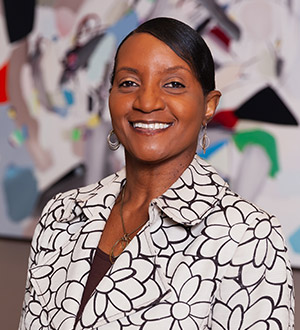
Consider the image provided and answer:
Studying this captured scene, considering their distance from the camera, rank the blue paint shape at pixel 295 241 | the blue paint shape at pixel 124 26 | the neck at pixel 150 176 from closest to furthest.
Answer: the neck at pixel 150 176 < the blue paint shape at pixel 295 241 < the blue paint shape at pixel 124 26

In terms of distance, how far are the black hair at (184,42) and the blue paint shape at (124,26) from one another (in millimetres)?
2164

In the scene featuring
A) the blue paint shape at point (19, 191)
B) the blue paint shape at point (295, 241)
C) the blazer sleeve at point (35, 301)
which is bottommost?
the blue paint shape at point (19, 191)

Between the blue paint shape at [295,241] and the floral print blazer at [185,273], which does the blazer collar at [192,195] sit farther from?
the blue paint shape at [295,241]

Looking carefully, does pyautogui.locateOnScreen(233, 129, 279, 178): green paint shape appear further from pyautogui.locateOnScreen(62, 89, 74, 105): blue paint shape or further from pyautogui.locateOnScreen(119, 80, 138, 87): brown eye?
pyautogui.locateOnScreen(119, 80, 138, 87): brown eye

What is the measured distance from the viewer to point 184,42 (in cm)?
125

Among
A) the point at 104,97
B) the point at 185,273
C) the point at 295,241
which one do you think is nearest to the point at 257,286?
the point at 185,273

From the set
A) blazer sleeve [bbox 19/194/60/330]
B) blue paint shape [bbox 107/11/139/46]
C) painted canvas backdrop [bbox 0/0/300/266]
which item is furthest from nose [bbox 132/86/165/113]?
blue paint shape [bbox 107/11/139/46]

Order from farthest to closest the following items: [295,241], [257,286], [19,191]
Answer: [19,191] < [295,241] < [257,286]

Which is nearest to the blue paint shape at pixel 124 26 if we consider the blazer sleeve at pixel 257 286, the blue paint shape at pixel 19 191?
the blue paint shape at pixel 19 191

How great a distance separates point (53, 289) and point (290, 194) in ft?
6.56

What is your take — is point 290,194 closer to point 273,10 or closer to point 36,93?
point 273,10

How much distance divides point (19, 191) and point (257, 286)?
278cm

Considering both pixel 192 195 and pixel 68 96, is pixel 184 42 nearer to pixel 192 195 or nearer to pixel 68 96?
pixel 192 195

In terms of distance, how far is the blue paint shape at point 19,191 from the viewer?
3.70 m
